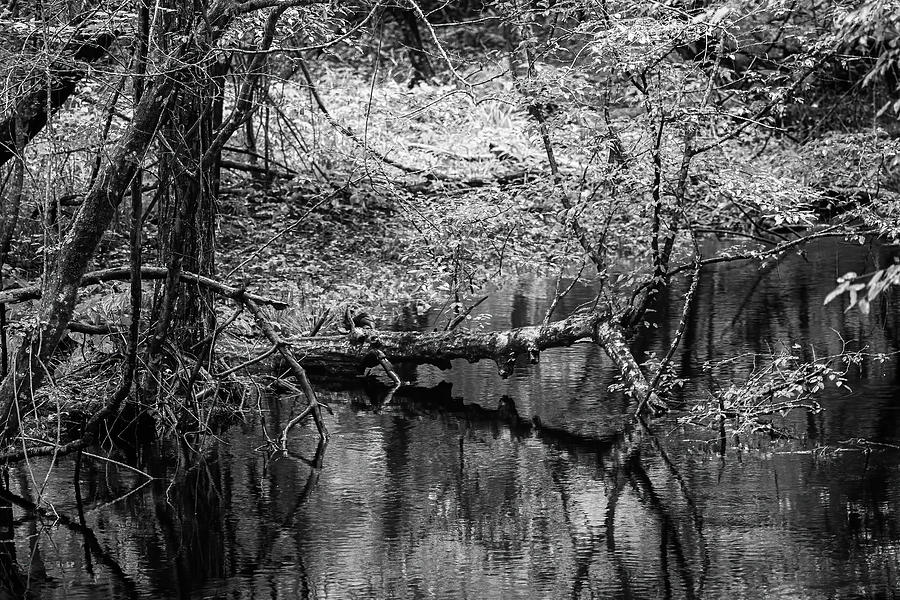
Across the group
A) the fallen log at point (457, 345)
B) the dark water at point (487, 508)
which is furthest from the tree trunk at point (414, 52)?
the dark water at point (487, 508)

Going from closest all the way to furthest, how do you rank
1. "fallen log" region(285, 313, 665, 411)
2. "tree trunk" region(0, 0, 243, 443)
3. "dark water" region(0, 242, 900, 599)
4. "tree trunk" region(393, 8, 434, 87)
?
"dark water" region(0, 242, 900, 599)
"tree trunk" region(0, 0, 243, 443)
"fallen log" region(285, 313, 665, 411)
"tree trunk" region(393, 8, 434, 87)

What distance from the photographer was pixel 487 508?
715 centimetres

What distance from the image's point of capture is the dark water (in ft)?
19.4

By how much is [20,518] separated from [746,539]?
4445mm

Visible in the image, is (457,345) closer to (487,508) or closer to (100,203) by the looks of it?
(487,508)

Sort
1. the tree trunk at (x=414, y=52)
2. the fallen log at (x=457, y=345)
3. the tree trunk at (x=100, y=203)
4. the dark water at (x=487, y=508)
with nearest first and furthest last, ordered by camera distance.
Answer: the dark water at (x=487, y=508) → the tree trunk at (x=100, y=203) → the fallen log at (x=457, y=345) → the tree trunk at (x=414, y=52)

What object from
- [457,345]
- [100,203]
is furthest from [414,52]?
[100,203]

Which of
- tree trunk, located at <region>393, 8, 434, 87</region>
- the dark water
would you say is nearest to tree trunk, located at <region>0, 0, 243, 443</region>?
the dark water

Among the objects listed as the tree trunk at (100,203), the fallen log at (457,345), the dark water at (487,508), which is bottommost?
the dark water at (487,508)

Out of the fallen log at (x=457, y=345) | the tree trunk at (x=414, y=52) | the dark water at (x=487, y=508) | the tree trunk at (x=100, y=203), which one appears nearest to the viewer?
the dark water at (x=487, y=508)

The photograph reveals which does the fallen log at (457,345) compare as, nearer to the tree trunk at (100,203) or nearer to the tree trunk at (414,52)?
the tree trunk at (100,203)

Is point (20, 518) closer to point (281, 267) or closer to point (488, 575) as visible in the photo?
point (488, 575)

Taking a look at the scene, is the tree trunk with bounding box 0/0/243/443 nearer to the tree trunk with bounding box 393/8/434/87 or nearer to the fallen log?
the fallen log

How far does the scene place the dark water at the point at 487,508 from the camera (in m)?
5.90
